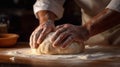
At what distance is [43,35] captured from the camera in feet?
5.51

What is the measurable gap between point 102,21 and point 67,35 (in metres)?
0.22

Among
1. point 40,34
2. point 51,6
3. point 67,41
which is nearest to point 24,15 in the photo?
point 51,6

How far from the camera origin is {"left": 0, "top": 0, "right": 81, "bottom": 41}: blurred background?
3.58 metres

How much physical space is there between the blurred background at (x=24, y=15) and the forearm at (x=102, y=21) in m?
1.80

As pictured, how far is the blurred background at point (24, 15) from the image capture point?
3.58 m

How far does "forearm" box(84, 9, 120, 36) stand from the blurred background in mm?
1800

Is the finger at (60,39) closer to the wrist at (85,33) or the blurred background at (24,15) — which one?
the wrist at (85,33)

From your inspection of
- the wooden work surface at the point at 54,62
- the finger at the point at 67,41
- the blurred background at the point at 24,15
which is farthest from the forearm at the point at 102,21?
the blurred background at the point at 24,15

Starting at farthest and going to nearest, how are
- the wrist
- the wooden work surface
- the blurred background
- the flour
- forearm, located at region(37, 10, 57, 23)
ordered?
the blurred background → forearm, located at region(37, 10, 57, 23) → the wrist → the flour → the wooden work surface

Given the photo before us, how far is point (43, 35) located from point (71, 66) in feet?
1.07

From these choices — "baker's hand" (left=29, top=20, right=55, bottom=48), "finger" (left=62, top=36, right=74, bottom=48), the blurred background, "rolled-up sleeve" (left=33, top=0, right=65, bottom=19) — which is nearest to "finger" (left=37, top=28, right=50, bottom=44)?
"baker's hand" (left=29, top=20, right=55, bottom=48)

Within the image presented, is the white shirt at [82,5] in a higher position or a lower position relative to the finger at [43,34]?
higher

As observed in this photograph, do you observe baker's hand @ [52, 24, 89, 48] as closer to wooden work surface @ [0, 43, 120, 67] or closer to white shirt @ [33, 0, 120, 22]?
wooden work surface @ [0, 43, 120, 67]

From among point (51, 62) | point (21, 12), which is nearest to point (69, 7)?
point (21, 12)
